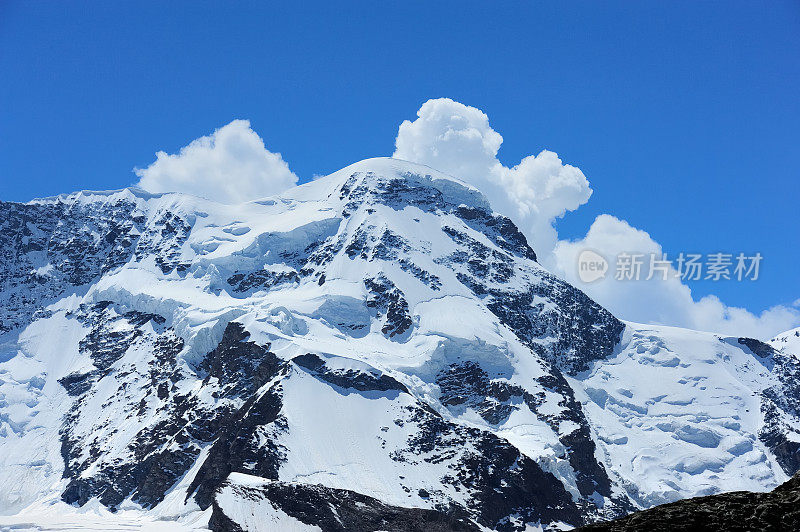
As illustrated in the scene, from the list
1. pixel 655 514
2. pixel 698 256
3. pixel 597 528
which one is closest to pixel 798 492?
pixel 655 514

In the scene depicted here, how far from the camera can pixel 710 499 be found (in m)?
29.9

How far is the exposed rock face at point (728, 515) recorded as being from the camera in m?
29.0

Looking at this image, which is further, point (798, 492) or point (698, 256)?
point (698, 256)

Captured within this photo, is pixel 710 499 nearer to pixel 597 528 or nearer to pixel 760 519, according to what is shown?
pixel 760 519

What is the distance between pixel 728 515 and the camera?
96.7 ft

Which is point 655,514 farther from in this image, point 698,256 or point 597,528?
point 698,256

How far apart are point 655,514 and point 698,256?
4377 inches

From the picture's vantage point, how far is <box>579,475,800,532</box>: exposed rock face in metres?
29.0

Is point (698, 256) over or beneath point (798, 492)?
over

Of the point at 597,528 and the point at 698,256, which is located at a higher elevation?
the point at 698,256

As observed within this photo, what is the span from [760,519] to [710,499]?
164 cm

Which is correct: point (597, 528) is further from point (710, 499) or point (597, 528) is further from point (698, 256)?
point (698, 256)

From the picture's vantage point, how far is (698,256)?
134500mm

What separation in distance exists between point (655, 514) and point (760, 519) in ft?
10.7
